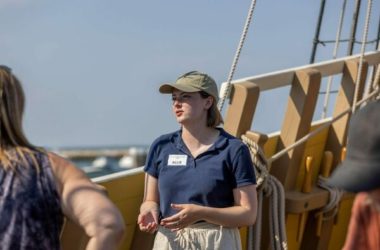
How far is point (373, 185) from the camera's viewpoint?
1816 mm

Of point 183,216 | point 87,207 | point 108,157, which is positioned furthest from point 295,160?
point 108,157

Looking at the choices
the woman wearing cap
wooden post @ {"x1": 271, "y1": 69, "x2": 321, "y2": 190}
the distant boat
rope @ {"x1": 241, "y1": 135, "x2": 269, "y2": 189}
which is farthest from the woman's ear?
wooden post @ {"x1": 271, "y1": 69, "x2": 321, "y2": 190}

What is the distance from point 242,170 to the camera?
342 centimetres

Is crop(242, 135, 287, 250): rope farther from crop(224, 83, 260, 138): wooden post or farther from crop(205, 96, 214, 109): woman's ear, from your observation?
crop(205, 96, 214, 109): woman's ear

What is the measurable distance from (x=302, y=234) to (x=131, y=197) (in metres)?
1.43

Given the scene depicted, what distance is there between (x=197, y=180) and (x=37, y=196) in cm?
123

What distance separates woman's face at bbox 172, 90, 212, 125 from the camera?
3.49 meters

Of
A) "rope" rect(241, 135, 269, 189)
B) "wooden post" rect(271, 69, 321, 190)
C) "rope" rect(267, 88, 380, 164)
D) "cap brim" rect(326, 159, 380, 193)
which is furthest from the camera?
"wooden post" rect(271, 69, 321, 190)

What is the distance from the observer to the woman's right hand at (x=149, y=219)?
3.51m

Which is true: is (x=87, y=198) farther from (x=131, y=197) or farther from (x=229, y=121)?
(x=229, y=121)

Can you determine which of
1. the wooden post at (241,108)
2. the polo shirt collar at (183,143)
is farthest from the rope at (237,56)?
the polo shirt collar at (183,143)

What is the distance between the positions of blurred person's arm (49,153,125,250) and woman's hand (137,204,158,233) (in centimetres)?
119

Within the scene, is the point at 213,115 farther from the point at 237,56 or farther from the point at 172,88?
the point at 237,56

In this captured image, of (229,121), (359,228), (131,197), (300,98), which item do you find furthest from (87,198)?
(300,98)
